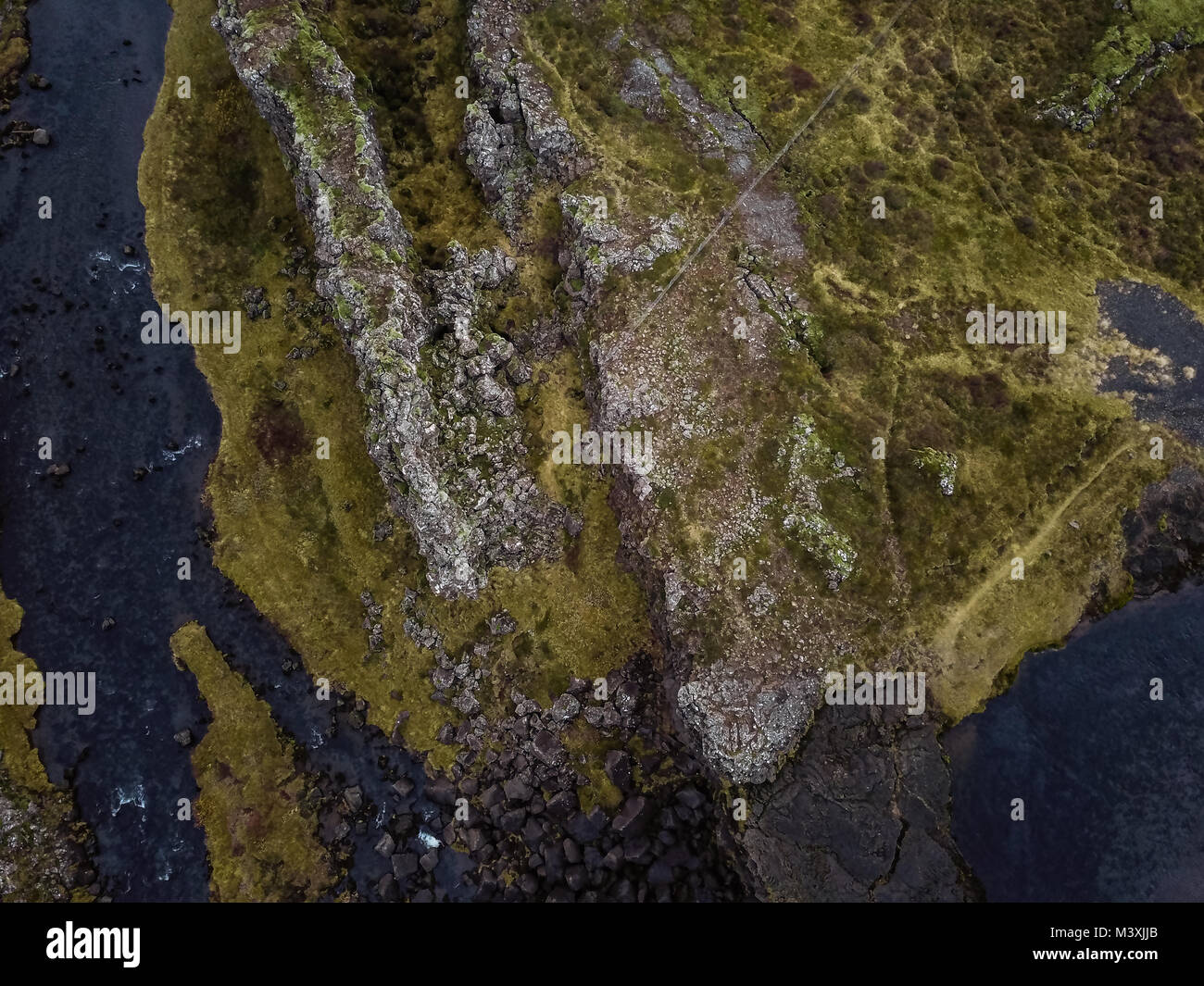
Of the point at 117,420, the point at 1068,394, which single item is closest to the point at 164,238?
the point at 117,420

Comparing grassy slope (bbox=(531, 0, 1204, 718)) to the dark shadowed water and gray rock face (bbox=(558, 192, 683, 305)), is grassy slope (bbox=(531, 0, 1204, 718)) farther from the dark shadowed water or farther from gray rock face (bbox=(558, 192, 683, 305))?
the dark shadowed water

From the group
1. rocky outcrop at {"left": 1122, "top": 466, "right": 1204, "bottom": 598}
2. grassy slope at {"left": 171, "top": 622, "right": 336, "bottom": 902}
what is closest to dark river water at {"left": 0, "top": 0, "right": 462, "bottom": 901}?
grassy slope at {"left": 171, "top": 622, "right": 336, "bottom": 902}

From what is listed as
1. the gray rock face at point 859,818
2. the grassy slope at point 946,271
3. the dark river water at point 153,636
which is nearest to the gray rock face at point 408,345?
the grassy slope at point 946,271

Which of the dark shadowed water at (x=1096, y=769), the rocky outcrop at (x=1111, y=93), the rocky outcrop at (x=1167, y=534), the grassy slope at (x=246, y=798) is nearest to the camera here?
the dark shadowed water at (x=1096, y=769)

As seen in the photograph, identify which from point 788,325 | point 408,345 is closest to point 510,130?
point 408,345

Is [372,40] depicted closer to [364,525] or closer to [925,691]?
[364,525]

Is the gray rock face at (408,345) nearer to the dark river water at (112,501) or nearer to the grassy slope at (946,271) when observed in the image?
the grassy slope at (946,271)
